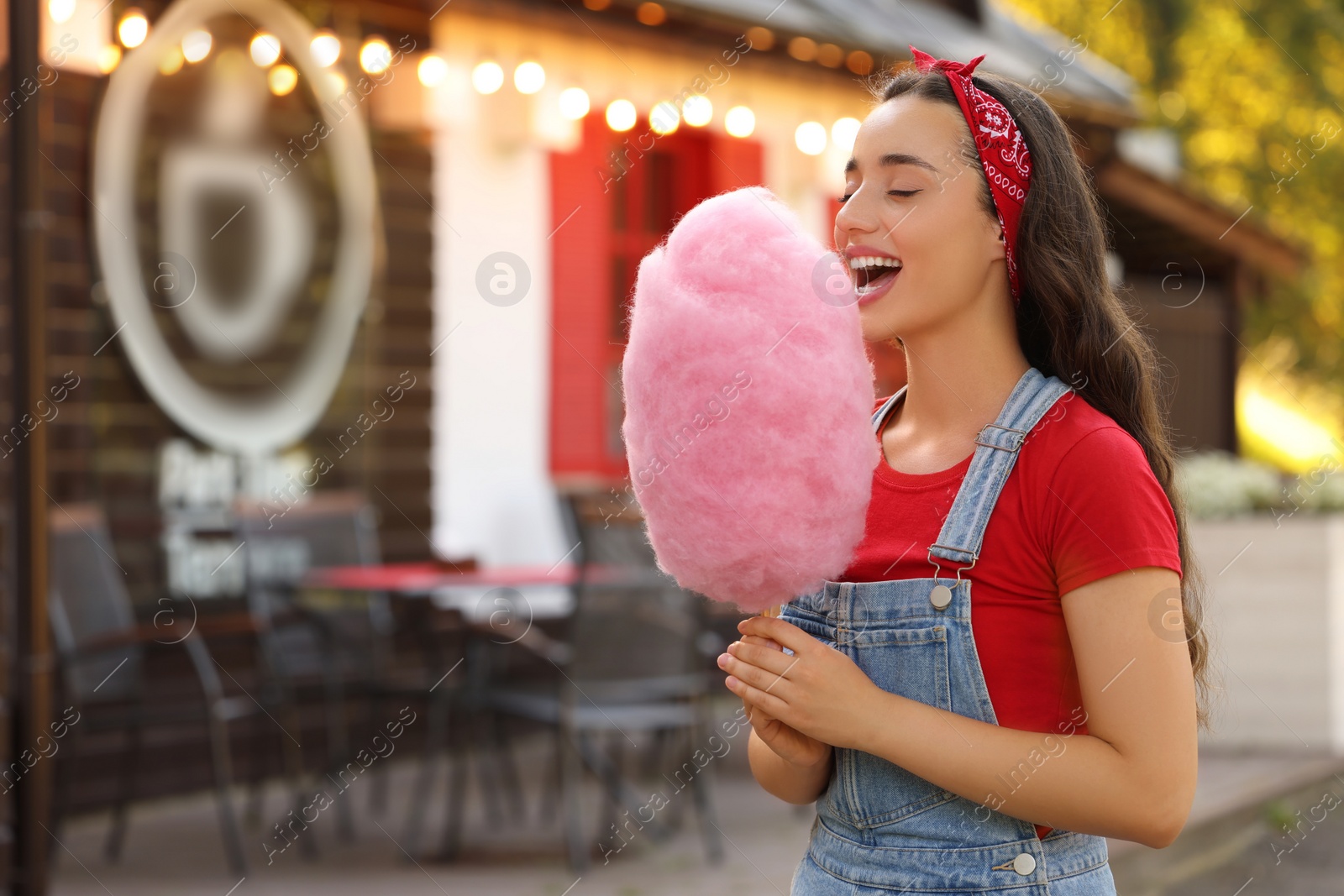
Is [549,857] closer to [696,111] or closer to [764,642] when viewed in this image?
[764,642]

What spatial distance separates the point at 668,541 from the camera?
1599mm

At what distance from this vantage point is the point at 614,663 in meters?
4.67

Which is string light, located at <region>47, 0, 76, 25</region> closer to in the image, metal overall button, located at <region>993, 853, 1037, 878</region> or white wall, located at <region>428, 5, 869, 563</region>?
white wall, located at <region>428, 5, 869, 563</region>

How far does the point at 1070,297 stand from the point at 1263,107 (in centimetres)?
2167

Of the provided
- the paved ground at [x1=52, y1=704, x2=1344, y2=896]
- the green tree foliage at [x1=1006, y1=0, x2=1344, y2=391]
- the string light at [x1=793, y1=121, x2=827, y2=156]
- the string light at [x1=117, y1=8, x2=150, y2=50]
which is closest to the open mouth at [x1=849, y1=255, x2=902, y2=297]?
the paved ground at [x1=52, y1=704, x2=1344, y2=896]

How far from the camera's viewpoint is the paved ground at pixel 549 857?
4637 millimetres

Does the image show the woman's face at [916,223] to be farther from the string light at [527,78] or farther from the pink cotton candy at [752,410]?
the string light at [527,78]

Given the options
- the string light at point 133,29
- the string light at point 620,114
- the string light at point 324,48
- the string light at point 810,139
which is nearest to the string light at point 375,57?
the string light at point 324,48

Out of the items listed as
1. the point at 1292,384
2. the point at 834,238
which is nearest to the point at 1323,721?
the point at 834,238

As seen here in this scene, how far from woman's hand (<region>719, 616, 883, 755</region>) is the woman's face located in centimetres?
38

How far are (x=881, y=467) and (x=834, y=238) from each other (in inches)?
11.6

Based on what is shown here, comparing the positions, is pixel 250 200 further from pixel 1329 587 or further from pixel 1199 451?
pixel 1199 451

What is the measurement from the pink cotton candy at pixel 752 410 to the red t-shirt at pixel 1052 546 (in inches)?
6.0

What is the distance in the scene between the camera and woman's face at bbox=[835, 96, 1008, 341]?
1595 millimetres
